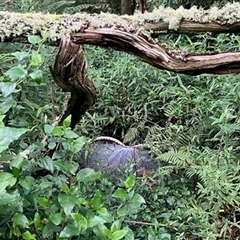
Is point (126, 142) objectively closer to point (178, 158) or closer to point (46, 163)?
point (178, 158)

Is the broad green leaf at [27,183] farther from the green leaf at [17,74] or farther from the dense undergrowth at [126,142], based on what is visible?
the green leaf at [17,74]

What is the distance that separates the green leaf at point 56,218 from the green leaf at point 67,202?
2 centimetres

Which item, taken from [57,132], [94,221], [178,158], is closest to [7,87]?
[57,132]

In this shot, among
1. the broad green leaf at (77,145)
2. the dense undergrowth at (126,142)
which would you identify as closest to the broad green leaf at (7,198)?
the dense undergrowth at (126,142)

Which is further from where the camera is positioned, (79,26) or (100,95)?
(100,95)

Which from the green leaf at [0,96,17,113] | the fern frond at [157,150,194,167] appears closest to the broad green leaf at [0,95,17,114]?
the green leaf at [0,96,17,113]

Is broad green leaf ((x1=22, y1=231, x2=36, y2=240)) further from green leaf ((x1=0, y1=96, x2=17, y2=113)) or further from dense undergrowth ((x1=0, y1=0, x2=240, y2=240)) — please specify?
green leaf ((x1=0, y1=96, x2=17, y2=113))

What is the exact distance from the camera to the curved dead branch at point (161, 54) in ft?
4.27

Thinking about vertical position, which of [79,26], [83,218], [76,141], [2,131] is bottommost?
[83,218]

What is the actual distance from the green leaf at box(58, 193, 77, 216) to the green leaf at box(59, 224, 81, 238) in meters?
0.04

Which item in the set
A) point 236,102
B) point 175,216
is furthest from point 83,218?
point 236,102

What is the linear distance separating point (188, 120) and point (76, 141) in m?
1.36

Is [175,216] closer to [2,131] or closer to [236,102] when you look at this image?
[236,102]

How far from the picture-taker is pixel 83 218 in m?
0.96
